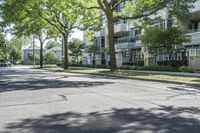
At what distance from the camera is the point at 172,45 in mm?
39188

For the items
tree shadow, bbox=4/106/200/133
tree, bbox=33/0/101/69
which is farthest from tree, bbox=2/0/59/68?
tree shadow, bbox=4/106/200/133

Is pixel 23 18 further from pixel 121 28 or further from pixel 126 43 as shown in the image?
pixel 121 28

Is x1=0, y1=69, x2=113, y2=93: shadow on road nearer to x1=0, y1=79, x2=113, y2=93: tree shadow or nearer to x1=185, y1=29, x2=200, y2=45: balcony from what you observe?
x1=0, y1=79, x2=113, y2=93: tree shadow

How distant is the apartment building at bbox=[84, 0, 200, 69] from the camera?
4254 cm

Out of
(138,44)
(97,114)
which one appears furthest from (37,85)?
(138,44)

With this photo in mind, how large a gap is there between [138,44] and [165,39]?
18.6m

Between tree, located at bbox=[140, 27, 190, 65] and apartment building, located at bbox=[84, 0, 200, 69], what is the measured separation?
5.27 feet

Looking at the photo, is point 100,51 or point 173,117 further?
point 100,51

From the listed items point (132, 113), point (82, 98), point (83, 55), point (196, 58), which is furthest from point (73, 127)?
point (83, 55)

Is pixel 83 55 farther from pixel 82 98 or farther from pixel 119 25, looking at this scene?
pixel 82 98

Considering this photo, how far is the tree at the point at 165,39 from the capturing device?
38219 millimetres

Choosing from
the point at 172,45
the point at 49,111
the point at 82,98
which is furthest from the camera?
the point at 172,45

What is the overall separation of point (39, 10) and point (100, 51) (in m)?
31.1

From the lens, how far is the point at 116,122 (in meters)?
8.91
